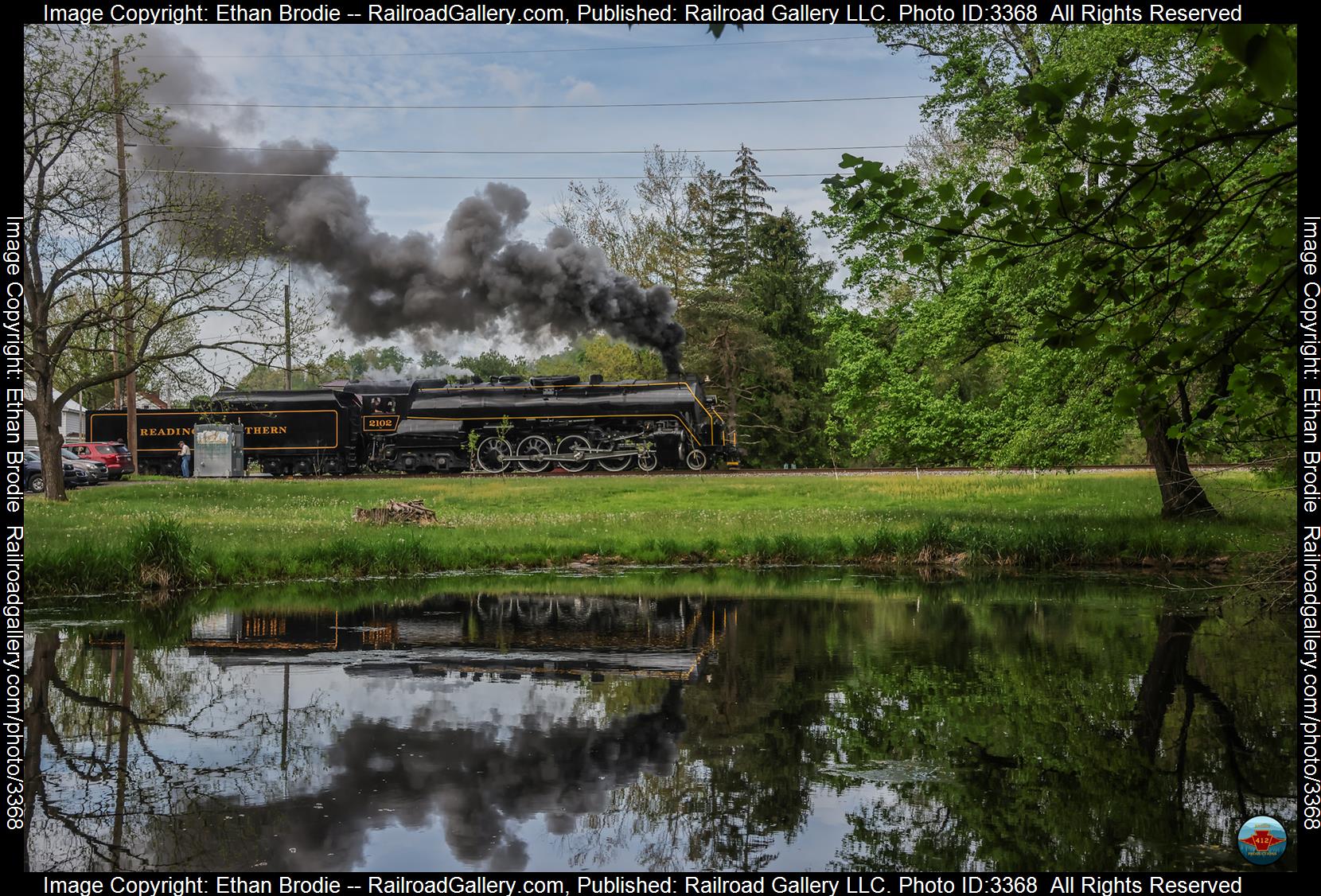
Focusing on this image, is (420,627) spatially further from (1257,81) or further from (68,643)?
(1257,81)

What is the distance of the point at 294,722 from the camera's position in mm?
8422

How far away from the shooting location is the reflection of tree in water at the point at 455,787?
5.75 meters

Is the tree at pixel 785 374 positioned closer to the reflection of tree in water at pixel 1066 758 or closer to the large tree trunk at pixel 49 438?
the large tree trunk at pixel 49 438

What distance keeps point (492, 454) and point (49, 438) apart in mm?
14307

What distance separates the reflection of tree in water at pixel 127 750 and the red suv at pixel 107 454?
32.5m

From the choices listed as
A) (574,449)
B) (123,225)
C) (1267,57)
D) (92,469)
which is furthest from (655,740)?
(92,469)

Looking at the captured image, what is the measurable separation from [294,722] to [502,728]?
166 cm

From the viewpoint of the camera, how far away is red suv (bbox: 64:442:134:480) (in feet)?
132

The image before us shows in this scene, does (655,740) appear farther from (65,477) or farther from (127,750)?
(65,477)

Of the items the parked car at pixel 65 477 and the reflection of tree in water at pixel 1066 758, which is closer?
the reflection of tree in water at pixel 1066 758

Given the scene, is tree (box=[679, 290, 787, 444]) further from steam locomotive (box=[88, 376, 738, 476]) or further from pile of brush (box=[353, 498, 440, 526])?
pile of brush (box=[353, 498, 440, 526])

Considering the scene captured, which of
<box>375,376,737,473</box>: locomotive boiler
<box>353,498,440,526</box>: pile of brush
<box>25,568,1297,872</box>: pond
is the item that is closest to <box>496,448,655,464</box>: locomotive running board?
<box>375,376,737,473</box>: locomotive boiler

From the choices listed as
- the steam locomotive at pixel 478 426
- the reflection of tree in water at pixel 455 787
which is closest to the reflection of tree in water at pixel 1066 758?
the reflection of tree in water at pixel 455 787

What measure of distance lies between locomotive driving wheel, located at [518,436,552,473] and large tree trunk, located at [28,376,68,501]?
14.4 metres
